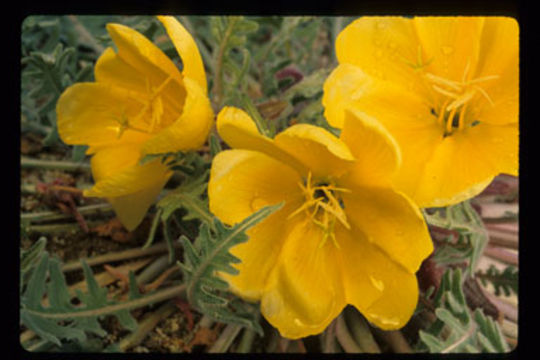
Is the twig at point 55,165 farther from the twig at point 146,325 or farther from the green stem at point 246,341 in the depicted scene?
the green stem at point 246,341

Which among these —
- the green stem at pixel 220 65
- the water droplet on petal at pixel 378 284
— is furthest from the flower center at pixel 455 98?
the green stem at pixel 220 65

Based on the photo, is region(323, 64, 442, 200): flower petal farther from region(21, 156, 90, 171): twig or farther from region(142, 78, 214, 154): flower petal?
region(21, 156, 90, 171): twig

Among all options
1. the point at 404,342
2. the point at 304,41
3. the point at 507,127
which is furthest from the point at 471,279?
the point at 304,41

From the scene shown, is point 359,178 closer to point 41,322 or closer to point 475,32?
point 475,32

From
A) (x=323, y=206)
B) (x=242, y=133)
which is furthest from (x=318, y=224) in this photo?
(x=242, y=133)

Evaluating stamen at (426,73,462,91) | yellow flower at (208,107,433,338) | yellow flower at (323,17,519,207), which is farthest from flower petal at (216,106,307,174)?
stamen at (426,73,462,91)
